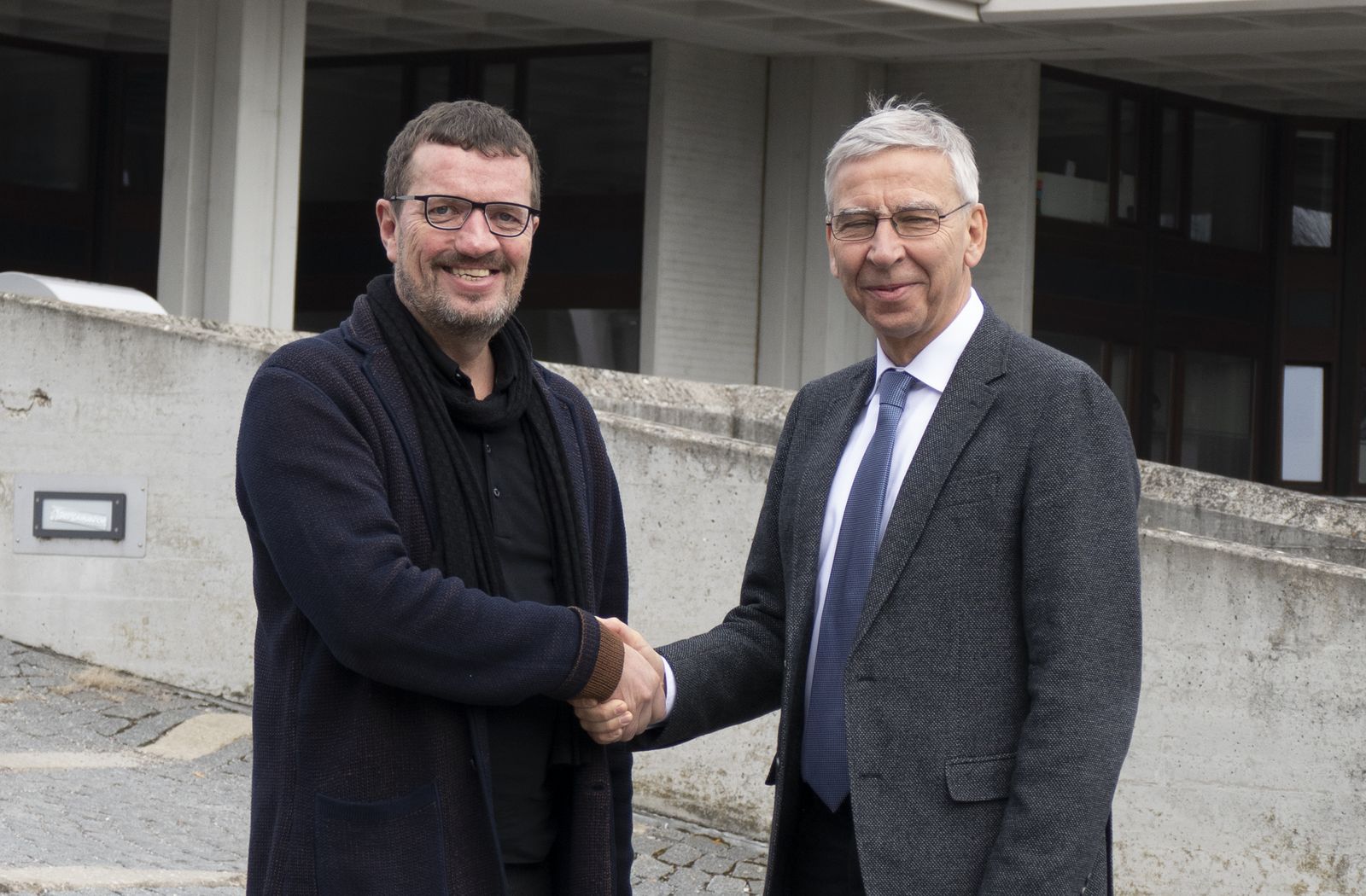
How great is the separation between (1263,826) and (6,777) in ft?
14.5

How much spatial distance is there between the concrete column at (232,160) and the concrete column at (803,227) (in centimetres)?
558

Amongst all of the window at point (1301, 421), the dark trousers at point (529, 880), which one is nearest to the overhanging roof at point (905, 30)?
the window at point (1301, 421)

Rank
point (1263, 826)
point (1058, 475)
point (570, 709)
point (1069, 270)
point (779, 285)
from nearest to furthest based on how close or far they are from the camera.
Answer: point (1058, 475), point (570, 709), point (1263, 826), point (779, 285), point (1069, 270)

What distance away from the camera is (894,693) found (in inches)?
111

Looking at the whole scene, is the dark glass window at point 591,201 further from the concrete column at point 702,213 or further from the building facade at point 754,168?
the concrete column at point 702,213

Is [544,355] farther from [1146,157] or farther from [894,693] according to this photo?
[894,693]

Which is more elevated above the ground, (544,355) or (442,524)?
(544,355)

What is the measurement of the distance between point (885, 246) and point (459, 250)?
75 centimetres

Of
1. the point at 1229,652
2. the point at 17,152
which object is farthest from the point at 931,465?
the point at 17,152

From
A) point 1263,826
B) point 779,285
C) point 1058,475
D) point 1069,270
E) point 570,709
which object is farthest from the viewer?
point 1069,270

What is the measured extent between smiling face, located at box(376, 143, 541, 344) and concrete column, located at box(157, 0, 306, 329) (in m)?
13.4

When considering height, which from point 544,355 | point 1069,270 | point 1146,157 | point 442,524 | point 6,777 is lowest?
point 6,777

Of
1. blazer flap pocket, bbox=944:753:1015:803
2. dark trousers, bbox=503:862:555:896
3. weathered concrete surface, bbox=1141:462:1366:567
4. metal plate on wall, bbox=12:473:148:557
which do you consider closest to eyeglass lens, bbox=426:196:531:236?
Answer: dark trousers, bbox=503:862:555:896

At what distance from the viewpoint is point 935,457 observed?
114 inches
